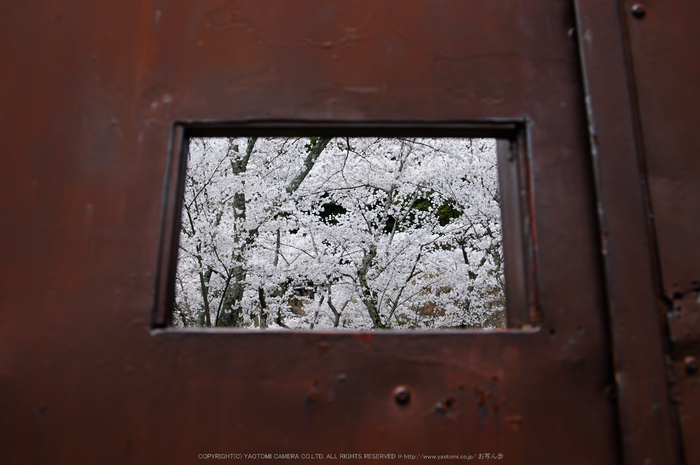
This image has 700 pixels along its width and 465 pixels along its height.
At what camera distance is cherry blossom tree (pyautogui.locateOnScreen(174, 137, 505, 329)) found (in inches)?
299

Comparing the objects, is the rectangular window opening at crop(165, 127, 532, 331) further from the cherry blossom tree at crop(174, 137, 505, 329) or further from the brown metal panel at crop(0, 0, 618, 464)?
the brown metal panel at crop(0, 0, 618, 464)

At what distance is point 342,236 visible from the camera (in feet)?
28.6
